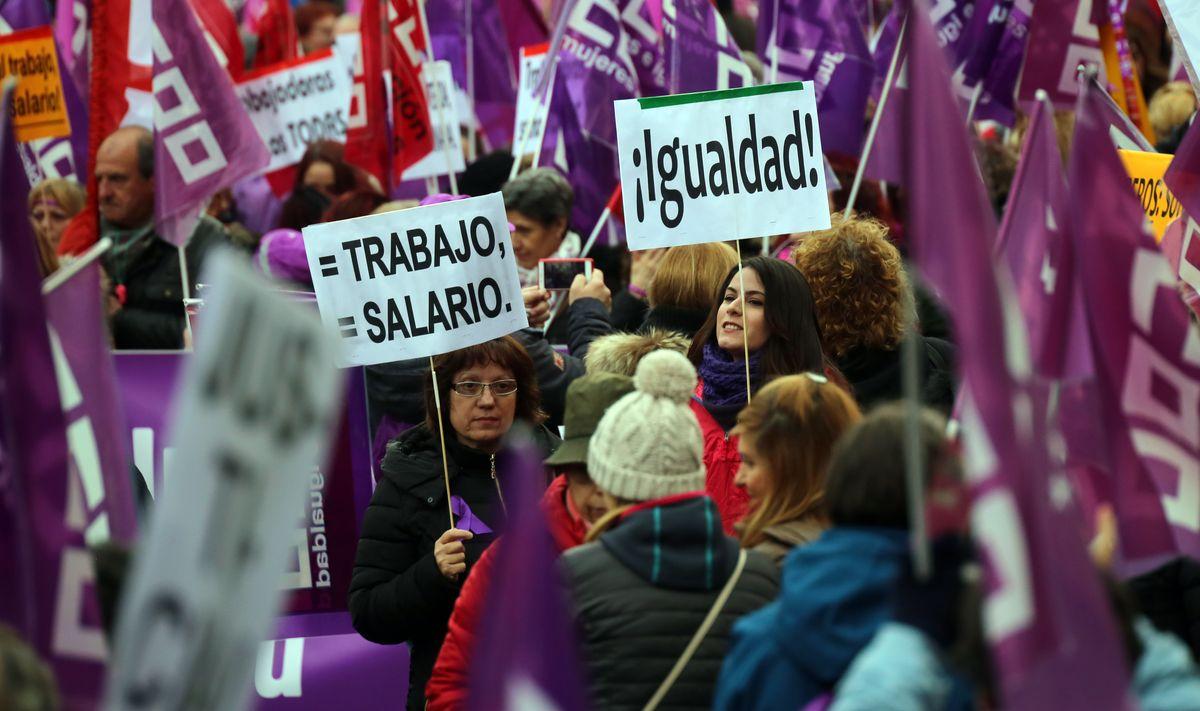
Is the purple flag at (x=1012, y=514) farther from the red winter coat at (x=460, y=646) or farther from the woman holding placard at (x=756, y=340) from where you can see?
the woman holding placard at (x=756, y=340)

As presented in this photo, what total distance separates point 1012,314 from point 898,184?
6923 mm

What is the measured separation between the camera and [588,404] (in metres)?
4.88

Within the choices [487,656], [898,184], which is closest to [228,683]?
[487,656]

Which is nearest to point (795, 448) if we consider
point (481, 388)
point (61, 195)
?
point (481, 388)

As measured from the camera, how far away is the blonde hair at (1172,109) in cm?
962

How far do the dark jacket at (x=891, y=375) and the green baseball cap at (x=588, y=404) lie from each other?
3.63ft

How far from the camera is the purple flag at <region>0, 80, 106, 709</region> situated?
324 cm

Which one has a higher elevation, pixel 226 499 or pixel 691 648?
pixel 226 499

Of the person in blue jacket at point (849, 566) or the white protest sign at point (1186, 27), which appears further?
the white protest sign at point (1186, 27)

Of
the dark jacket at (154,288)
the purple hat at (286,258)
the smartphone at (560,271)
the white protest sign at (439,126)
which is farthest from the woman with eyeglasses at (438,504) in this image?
the white protest sign at (439,126)

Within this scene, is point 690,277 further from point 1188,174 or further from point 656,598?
point 656,598

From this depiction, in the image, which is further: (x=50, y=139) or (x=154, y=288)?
(x=50, y=139)

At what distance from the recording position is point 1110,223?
155 inches

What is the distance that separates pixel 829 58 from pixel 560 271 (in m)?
2.91
